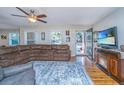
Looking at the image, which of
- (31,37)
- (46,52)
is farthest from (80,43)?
(46,52)

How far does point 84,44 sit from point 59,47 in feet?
10.6

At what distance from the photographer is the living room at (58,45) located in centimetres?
316

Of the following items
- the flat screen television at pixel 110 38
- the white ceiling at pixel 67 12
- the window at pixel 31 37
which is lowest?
the flat screen television at pixel 110 38

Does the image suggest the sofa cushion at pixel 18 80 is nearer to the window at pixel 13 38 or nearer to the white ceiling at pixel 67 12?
the white ceiling at pixel 67 12

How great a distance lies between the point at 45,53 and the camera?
738cm

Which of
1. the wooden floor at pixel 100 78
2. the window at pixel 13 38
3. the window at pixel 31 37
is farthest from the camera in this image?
the window at pixel 13 38

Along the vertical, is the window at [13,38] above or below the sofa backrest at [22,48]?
above

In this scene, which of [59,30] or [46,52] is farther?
[59,30]

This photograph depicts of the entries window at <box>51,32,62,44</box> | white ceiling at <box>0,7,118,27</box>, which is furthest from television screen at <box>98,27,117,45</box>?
window at <box>51,32,62,44</box>

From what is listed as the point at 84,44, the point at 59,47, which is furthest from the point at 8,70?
the point at 84,44

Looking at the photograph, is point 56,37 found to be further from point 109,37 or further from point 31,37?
point 109,37

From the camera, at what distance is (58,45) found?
741cm

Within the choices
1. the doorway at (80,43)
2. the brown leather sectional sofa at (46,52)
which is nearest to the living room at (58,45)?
the brown leather sectional sofa at (46,52)
